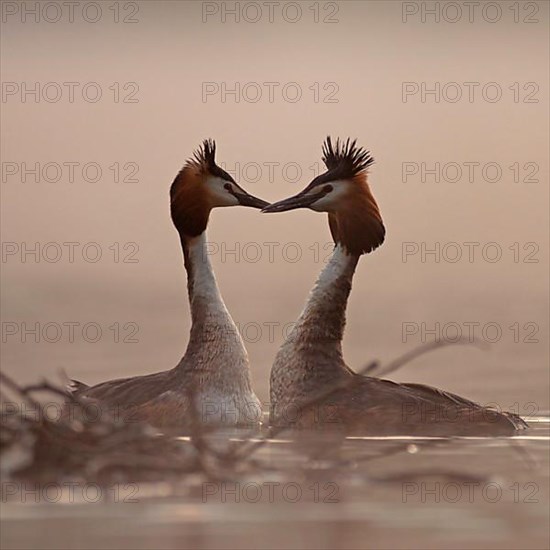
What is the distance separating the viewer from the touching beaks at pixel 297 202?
339 centimetres

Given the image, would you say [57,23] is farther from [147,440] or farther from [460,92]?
[147,440]

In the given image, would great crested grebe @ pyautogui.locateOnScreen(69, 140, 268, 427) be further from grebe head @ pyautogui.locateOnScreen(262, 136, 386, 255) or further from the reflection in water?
the reflection in water

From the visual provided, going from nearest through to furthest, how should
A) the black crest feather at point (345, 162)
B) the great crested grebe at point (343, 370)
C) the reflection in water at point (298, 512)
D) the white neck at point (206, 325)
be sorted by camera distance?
1. the reflection in water at point (298, 512)
2. the great crested grebe at point (343, 370)
3. the white neck at point (206, 325)
4. the black crest feather at point (345, 162)

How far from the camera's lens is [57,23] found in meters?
4.04

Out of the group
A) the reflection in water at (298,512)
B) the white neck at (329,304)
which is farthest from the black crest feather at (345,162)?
the reflection in water at (298,512)

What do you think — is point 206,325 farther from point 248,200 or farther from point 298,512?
point 298,512

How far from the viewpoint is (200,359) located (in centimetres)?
326

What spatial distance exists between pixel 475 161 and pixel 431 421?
1.28 meters

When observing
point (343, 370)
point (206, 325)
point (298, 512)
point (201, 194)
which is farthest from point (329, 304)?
point (298, 512)

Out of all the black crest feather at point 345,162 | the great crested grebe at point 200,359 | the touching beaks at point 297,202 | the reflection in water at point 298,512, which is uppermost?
the black crest feather at point 345,162

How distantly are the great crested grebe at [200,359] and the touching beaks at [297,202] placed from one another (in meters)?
0.06

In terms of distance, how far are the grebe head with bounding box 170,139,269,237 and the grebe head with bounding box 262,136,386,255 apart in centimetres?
11

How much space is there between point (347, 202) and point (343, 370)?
0.46 meters

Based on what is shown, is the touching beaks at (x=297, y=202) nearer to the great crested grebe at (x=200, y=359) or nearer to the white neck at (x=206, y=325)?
the great crested grebe at (x=200, y=359)
